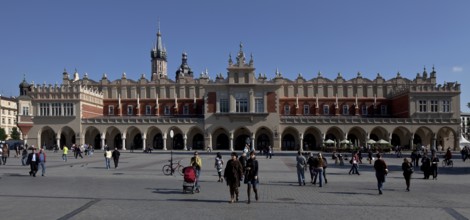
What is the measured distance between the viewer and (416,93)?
6588 cm

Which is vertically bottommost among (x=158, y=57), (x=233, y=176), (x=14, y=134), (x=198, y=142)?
(x=198, y=142)

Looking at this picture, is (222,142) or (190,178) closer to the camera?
(190,178)

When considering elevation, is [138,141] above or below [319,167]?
below

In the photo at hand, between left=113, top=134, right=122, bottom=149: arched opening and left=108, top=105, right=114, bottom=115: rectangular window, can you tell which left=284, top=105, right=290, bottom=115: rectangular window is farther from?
left=108, top=105, right=114, bottom=115: rectangular window

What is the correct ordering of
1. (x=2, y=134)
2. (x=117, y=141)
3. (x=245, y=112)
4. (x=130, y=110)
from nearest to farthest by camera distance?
(x=245, y=112)
(x=117, y=141)
(x=130, y=110)
(x=2, y=134)

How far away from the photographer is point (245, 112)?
67.5 metres

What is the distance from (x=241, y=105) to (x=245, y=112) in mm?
1422

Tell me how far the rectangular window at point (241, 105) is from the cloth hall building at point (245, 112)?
6.1 inches

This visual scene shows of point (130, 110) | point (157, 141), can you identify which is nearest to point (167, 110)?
point (157, 141)

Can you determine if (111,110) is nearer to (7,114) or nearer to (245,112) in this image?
(245,112)

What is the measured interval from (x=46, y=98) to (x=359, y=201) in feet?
209

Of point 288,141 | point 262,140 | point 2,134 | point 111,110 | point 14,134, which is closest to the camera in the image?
point 262,140

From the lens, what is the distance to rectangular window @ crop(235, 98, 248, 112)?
224ft

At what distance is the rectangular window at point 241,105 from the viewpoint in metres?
68.1
